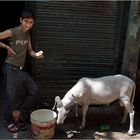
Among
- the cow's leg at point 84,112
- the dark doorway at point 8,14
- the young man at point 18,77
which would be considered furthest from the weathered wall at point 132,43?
the dark doorway at point 8,14

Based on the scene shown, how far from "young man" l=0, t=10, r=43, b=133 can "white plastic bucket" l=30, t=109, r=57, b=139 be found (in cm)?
33

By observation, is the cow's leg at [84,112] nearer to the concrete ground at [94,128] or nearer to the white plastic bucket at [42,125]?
the concrete ground at [94,128]

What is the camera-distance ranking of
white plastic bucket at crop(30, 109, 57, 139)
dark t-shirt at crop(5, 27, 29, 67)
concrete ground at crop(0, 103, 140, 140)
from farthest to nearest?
concrete ground at crop(0, 103, 140, 140) < dark t-shirt at crop(5, 27, 29, 67) < white plastic bucket at crop(30, 109, 57, 139)

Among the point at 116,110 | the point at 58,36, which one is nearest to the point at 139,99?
the point at 116,110

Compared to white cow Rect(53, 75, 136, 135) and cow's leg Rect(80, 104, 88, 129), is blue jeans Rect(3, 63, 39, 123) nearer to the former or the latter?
white cow Rect(53, 75, 136, 135)

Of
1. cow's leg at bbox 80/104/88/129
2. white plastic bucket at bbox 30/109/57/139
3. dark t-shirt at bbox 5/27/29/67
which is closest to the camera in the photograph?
white plastic bucket at bbox 30/109/57/139

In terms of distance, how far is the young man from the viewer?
555 centimetres

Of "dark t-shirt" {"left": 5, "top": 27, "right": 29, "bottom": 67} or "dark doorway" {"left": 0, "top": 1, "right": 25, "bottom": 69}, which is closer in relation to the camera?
"dark t-shirt" {"left": 5, "top": 27, "right": 29, "bottom": 67}

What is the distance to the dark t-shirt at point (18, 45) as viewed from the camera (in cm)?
557

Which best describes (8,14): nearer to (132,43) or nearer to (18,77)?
(18,77)

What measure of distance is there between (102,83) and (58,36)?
111 centimetres

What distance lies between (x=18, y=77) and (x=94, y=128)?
146 centimetres

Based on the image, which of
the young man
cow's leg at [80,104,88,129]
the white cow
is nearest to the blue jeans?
the young man

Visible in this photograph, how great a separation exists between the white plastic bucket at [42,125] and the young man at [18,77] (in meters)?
0.33
